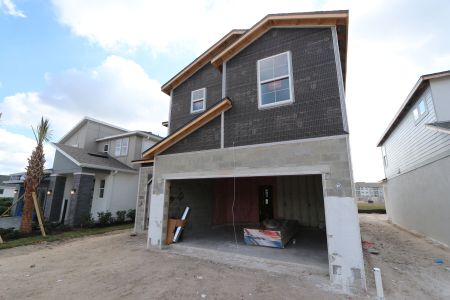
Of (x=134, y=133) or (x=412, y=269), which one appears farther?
(x=134, y=133)

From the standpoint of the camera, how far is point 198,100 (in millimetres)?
10039

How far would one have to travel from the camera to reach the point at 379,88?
13375 millimetres

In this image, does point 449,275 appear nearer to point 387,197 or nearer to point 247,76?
point 247,76

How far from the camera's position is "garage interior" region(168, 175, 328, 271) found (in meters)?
8.41

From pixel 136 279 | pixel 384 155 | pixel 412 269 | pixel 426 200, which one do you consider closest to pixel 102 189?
pixel 136 279

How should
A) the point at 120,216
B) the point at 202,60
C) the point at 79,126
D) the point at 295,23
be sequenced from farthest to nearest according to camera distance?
1. the point at 79,126
2. the point at 120,216
3. the point at 202,60
4. the point at 295,23

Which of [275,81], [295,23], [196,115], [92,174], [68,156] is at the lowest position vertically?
[92,174]

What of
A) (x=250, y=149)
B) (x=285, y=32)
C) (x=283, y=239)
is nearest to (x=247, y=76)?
(x=285, y=32)

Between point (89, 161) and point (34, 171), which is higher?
point (89, 161)

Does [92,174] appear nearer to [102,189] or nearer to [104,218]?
[102,189]

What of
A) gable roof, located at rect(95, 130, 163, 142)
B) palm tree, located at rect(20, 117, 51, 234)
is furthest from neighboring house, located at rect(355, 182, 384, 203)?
palm tree, located at rect(20, 117, 51, 234)

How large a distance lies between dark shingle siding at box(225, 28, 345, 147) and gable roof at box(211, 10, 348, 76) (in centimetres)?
19

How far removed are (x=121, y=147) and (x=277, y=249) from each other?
14575mm

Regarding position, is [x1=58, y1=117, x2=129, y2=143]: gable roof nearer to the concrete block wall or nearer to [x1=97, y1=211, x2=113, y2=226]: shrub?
[x1=97, y1=211, x2=113, y2=226]: shrub
